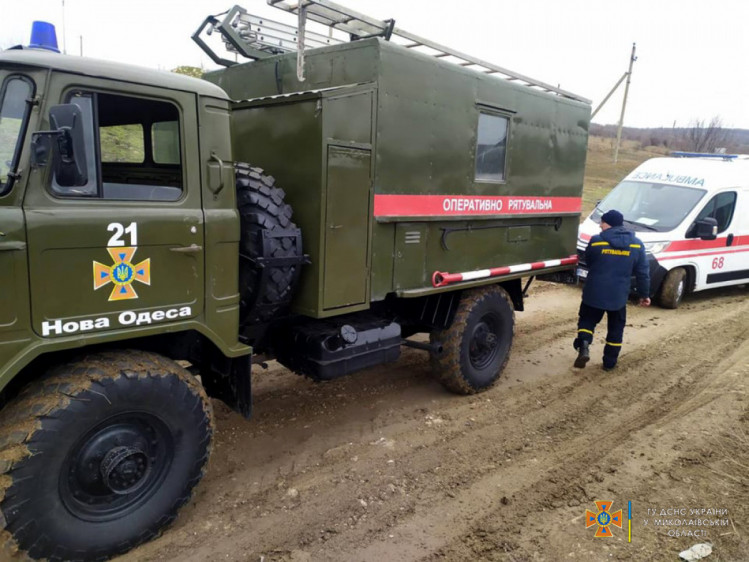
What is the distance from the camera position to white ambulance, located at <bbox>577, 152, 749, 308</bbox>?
360 inches

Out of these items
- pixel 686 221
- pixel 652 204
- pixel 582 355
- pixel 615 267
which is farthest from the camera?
pixel 652 204

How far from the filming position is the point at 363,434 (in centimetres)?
448

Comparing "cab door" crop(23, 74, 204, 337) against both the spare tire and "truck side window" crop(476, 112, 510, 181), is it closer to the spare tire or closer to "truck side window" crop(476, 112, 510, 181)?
the spare tire

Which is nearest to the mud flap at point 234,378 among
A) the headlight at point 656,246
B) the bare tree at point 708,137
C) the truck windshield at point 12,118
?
the truck windshield at point 12,118

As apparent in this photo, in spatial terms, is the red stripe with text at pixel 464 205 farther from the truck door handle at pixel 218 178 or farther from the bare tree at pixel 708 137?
the bare tree at pixel 708 137

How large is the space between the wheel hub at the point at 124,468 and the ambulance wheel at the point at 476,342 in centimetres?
285

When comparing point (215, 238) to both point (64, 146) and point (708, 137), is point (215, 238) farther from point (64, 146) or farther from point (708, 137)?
point (708, 137)

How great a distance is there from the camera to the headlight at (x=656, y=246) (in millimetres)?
9008

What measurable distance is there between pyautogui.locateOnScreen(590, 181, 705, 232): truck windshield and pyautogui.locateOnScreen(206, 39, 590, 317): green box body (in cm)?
496

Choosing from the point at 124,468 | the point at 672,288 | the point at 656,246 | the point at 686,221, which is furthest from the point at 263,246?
the point at 686,221

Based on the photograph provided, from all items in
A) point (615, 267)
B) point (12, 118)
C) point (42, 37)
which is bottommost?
point (615, 267)

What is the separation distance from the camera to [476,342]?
5348 millimetres

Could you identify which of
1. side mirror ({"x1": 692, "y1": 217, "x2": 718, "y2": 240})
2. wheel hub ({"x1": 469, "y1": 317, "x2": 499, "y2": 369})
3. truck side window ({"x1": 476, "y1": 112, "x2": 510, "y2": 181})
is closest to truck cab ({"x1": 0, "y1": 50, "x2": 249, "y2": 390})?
truck side window ({"x1": 476, "y1": 112, "x2": 510, "y2": 181})

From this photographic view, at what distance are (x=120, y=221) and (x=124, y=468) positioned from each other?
1.27 metres
